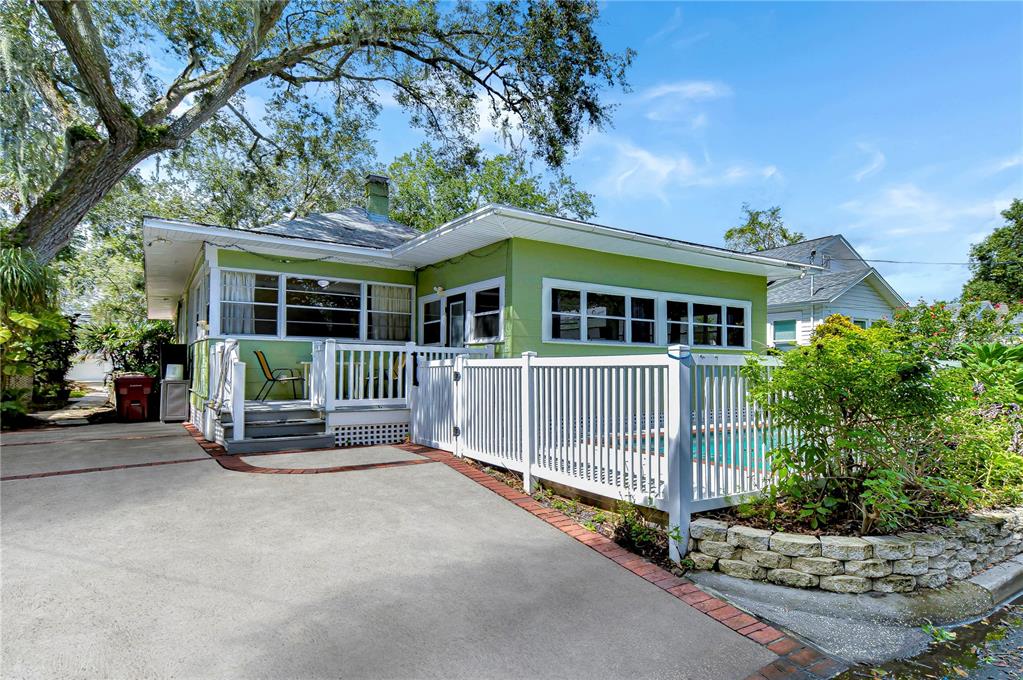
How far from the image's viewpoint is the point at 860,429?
3350 millimetres

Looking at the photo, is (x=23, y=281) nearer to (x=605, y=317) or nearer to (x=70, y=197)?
(x=70, y=197)

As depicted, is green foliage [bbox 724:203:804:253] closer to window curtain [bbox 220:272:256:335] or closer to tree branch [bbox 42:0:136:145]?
window curtain [bbox 220:272:256:335]

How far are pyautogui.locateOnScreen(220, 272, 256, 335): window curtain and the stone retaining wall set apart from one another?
7998 millimetres

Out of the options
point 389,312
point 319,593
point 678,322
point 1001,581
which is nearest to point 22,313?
point 389,312

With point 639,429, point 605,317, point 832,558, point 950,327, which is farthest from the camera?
point 605,317

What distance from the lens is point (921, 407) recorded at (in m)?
3.37

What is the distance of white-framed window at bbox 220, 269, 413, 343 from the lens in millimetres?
8617

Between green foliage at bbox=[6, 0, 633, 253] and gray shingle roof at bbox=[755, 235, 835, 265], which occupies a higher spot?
green foliage at bbox=[6, 0, 633, 253]

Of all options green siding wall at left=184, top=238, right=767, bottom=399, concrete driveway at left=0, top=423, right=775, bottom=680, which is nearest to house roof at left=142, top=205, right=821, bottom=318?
green siding wall at left=184, top=238, right=767, bottom=399

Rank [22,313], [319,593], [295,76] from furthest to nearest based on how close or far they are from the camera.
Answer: [295,76] → [22,313] → [319,593]

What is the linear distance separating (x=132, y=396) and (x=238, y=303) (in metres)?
3.78

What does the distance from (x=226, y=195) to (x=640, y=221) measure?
19748 mm

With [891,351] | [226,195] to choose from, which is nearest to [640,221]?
[226,195]

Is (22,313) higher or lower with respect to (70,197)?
lower
